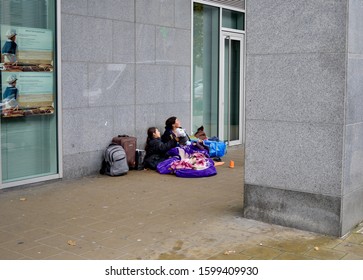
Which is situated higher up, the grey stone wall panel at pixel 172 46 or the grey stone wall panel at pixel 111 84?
the grey stone wall panel at pixel 172 46

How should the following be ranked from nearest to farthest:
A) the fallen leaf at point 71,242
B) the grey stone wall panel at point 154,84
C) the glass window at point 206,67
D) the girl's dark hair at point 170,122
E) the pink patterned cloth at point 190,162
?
the fallen leaf at point 71,242 → the pink patterned cloth at point 190,162 → the girl's dark hair at point 170,122 → the grey stone wall panel at point 154,84 → the glass window at point 206,67

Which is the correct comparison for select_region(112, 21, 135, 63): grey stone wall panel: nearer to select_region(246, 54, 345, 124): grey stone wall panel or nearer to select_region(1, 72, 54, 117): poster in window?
select_region(1, 72, 54, 117): poster in window

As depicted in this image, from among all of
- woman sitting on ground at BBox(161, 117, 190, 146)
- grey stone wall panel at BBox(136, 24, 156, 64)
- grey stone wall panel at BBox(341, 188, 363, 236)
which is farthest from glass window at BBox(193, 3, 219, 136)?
grey stone wall panel at BBox(341, 188, 363, 236)

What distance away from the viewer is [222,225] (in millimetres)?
6520

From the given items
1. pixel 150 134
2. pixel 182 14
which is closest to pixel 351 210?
pixel 150 134

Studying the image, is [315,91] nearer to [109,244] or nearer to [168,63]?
[109,244]

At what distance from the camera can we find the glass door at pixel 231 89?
13594 mm

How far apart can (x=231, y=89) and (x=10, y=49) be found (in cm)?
701

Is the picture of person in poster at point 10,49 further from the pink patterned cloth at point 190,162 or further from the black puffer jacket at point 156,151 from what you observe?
the pink patterned cloth at point 190,162

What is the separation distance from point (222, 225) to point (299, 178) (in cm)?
108

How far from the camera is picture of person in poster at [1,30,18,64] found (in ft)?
27.1

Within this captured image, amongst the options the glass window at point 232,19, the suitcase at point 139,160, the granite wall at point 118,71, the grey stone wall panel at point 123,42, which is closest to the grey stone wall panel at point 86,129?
the granite wall at point 118,71

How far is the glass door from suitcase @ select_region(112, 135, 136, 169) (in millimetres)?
3899

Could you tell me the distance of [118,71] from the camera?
10.2 m
